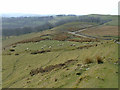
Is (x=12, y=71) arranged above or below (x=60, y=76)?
below

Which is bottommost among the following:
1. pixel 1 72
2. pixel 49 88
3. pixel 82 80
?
pixel 1 72

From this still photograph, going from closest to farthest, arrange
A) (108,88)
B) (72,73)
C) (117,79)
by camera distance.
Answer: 1. (108,88)
2. (117,79)
3. (72,73)

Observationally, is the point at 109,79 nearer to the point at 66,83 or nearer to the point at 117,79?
the point at 117,79

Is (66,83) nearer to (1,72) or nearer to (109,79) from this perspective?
(109,79)

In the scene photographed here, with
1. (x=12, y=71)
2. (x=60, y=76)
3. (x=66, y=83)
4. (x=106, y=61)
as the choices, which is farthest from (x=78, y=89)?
(x=12, y=71)

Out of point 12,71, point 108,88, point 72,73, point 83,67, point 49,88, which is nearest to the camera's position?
point 108,88

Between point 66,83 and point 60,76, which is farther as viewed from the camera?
point 60,76

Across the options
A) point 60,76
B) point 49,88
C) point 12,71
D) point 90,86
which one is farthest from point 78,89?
point 12,71

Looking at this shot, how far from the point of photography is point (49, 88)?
1599 centimetres

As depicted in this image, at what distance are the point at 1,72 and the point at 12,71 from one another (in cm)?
257

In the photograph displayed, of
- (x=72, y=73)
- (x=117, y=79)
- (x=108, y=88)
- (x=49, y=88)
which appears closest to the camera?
(x=108, y=88)

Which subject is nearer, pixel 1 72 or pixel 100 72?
pixel 100 72

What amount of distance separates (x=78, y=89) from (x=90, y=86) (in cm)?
127

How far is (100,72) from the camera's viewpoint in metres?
16.9
